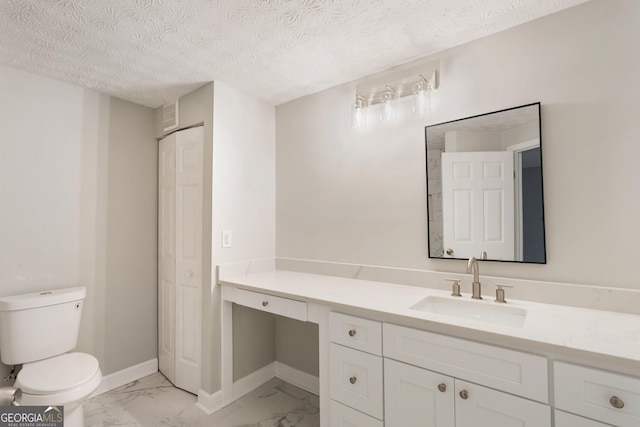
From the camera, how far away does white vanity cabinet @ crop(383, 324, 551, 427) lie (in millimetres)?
1042

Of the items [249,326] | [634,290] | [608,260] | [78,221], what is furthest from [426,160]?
[78,221]

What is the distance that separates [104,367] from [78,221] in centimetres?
110

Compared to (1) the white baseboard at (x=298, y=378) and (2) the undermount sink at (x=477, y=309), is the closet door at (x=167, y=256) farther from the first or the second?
(2) the undermount sink at (x=477, y=309)

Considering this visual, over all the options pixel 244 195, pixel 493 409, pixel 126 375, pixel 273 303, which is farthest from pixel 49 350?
pixel 493 409

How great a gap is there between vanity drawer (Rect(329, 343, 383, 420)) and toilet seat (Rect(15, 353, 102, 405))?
1.31 metres

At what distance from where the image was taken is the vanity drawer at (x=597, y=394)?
896 millimetres

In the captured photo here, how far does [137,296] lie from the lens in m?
2.50

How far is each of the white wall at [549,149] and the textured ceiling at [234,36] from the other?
155 mm

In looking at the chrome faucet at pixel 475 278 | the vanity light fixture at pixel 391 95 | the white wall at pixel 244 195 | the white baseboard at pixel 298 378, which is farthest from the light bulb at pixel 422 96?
the white baseboard at pixel 298 378

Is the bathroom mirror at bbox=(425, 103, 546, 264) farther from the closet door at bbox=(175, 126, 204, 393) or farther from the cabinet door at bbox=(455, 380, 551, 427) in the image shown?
the closet door at bbox=(175, 126, 204, 393)

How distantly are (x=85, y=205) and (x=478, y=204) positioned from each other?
265cm

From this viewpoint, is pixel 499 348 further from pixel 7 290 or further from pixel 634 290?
pixel 7 290

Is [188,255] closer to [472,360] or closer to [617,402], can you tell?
[472,360]

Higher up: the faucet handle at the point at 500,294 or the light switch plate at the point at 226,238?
→ the light switch plate at the point at 226,238
